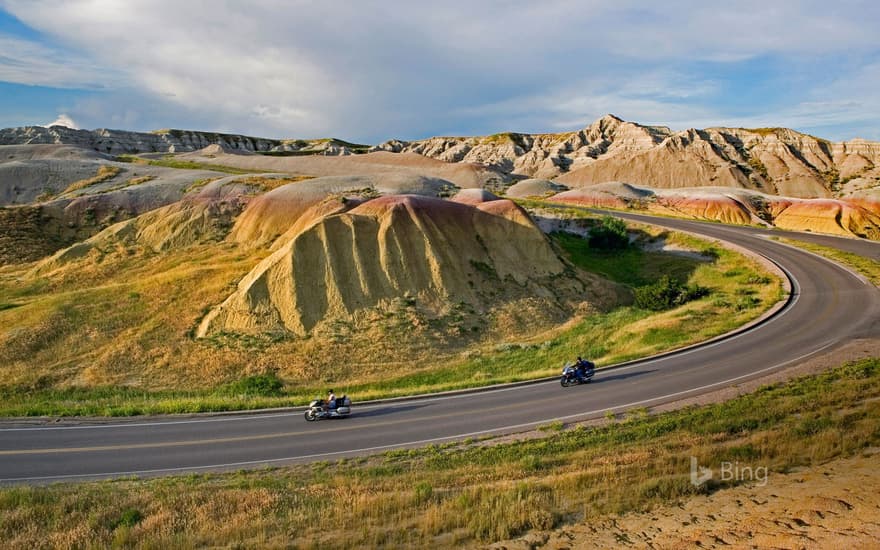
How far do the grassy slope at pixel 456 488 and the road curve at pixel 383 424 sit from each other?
1.54 metres

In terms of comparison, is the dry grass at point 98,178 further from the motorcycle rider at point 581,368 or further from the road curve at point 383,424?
the motorcycle rider at point 581,368

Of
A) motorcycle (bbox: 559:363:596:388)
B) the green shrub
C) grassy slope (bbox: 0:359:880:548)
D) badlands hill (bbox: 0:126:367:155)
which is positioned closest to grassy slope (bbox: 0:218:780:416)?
motorcycle (bbox: 559:363:596:388)

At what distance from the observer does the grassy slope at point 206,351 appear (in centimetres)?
2505

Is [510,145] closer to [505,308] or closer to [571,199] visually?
[571,199]

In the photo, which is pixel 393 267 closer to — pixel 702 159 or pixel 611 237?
pixel 611 237

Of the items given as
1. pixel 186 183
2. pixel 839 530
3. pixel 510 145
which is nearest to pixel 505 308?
pixel 839 530

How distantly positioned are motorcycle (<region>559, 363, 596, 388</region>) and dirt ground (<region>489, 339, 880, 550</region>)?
9656 mm

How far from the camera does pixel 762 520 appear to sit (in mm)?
10945

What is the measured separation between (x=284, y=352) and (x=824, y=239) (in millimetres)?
55170

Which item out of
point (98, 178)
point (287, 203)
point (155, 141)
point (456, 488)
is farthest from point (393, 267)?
point (155, 141)

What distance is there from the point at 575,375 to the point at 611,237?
36.3m

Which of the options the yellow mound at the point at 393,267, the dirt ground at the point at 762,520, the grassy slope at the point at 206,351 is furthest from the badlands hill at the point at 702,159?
the dirt ground at the point at 762,520

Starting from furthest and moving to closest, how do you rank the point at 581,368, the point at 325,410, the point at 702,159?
the point at 702,159
the point at 581,368
the point at 325,410

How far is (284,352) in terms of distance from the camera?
2973 cm
